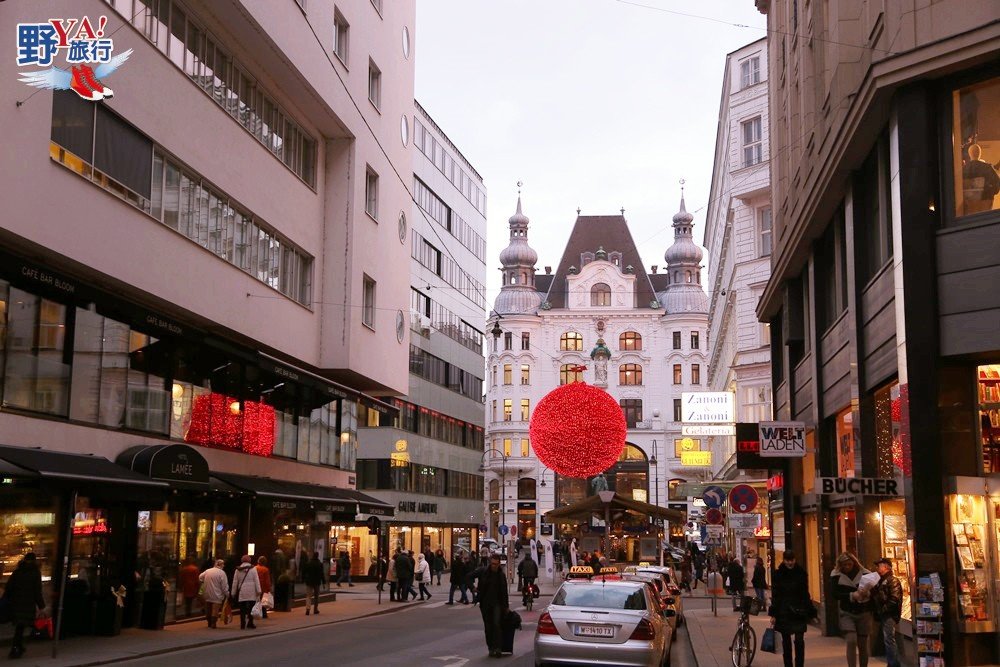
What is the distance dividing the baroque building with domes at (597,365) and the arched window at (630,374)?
0.30 feet

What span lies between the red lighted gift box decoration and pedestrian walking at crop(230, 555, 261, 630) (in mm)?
3336

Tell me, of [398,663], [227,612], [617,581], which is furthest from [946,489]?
[227,612]

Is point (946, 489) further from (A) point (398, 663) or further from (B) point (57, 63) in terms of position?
(B) point (57, 63)

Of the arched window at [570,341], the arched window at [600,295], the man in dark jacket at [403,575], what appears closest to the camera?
the man in dark jacket at [403,575]

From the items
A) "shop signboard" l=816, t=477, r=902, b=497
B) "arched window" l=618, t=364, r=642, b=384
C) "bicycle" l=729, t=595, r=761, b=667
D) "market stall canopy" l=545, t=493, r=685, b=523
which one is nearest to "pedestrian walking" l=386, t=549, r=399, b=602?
"market stall canopy" l=545, t=493, r=685, b=523

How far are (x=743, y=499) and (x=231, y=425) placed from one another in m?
13.0

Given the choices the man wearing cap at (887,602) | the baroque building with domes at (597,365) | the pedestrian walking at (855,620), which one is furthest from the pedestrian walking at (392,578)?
the baroque building with domes at (597,365)

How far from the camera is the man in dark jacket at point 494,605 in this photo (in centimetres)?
1880

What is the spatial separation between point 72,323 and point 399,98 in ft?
69.4

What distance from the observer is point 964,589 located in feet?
48.8

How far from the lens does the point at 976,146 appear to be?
15211 mm

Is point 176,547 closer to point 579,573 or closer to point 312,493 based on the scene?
point 312,493

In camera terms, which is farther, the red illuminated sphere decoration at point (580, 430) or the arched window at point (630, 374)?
the arched window at point (630, 374)

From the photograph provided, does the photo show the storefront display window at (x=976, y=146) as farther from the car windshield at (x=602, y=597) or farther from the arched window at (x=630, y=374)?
the arched window at (x=630, y=374)
